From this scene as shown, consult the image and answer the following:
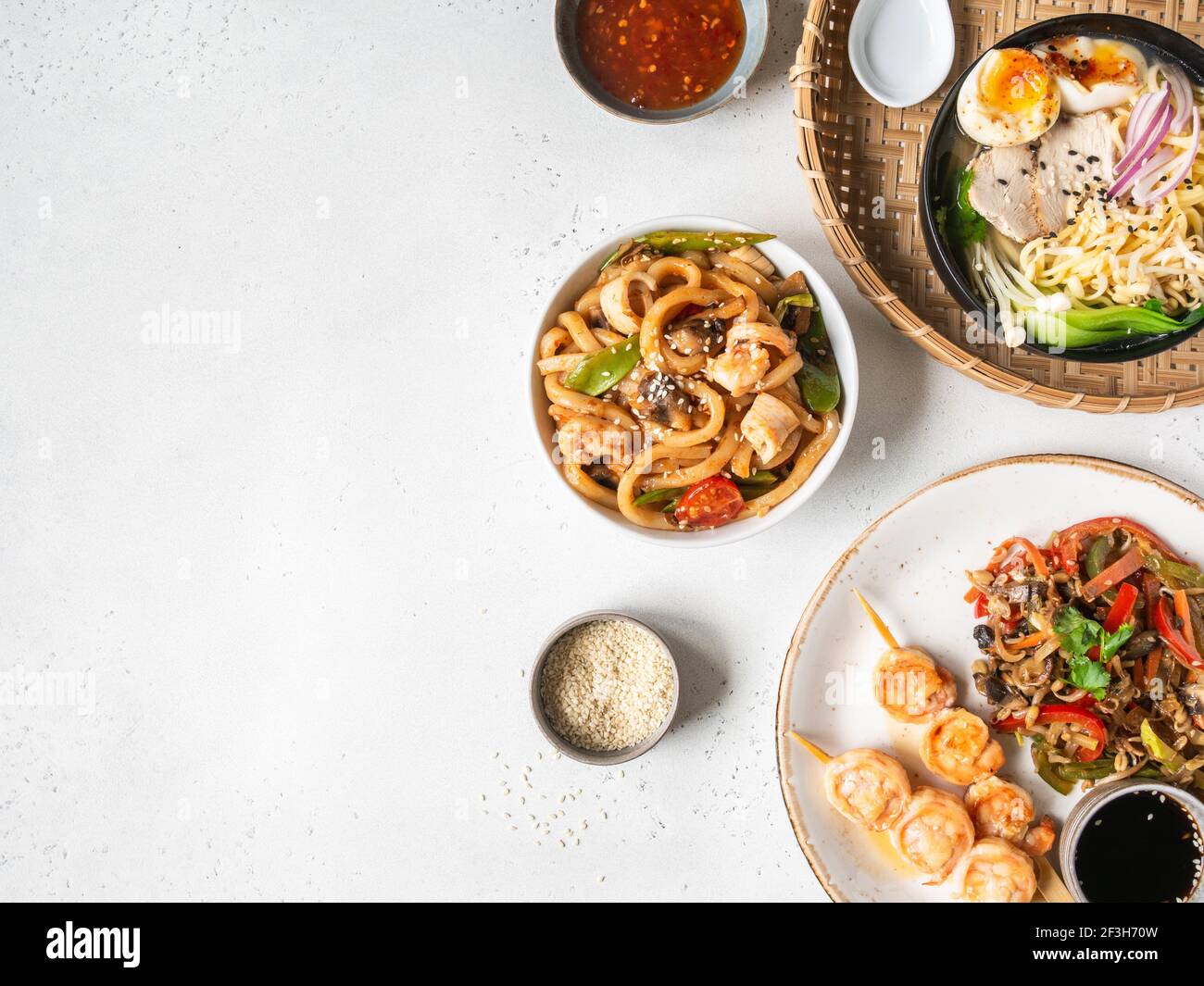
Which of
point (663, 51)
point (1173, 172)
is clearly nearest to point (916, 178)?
point (1173, 172)

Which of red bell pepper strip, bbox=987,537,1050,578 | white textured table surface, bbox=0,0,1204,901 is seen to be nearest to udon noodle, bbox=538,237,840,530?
white textured table surface, bbox=0,0,1204,901

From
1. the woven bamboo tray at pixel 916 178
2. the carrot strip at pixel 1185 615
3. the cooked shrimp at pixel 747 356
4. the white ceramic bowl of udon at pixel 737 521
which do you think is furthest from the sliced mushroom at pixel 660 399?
the carrot strip at pixel 1185 615

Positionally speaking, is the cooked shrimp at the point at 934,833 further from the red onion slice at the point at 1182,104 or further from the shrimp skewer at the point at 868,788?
the red onion slice at the point at 1182,104

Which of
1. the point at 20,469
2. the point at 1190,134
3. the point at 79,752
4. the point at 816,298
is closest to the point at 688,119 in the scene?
the point at 816,298

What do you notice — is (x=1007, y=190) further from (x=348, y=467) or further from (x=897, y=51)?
(x=348, y=467)

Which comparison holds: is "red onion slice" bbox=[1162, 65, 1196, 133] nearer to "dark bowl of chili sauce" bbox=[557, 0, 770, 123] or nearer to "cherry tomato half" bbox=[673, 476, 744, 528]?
"dark bowl of chili sauce" bbox=[557, 0, 770, 123]
